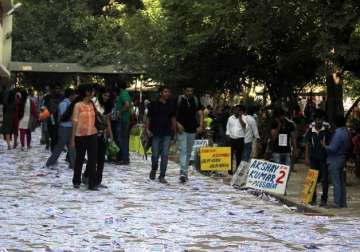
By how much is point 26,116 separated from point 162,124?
7.59 meters

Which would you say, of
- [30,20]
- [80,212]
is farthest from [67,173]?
[30,20]

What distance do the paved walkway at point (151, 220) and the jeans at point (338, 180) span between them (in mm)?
822

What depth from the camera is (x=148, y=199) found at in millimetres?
12016

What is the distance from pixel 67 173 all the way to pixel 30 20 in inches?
1377

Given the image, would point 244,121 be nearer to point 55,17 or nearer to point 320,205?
point 320,205

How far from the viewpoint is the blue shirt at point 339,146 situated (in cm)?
1170

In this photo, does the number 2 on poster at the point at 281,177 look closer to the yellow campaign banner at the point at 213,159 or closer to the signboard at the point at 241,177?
the signboard at the point at 241,177

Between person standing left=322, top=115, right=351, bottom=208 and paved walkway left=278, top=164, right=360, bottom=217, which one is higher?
person standing left=322, top=115, right=351, bottom=208

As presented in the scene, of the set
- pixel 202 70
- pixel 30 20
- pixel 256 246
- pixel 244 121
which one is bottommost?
pixel 256 246

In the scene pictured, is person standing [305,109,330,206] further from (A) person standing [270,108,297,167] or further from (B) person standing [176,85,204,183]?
(B) person standing [176,85,204,183]

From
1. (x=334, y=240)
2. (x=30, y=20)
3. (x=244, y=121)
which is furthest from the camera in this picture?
(x=30, y=20)

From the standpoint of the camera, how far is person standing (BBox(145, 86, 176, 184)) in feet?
47.3

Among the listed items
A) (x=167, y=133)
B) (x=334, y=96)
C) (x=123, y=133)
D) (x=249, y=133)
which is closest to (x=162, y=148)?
(x=167, y=133)

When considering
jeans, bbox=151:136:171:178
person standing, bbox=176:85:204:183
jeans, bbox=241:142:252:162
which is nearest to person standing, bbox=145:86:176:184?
jeans, bbox=151:136:171:178
